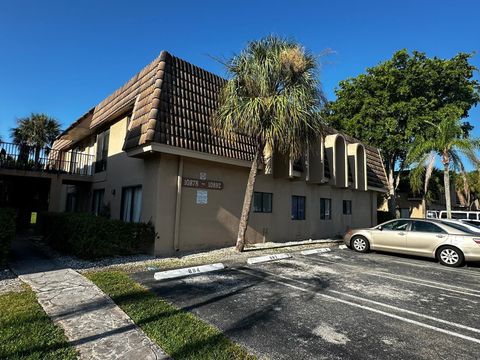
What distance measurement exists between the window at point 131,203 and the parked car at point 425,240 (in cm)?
880

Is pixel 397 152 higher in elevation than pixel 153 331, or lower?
higher

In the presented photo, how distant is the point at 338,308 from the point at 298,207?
1047 centimetres

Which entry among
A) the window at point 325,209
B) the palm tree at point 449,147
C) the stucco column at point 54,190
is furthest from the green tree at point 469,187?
the stucco column at point 54,190

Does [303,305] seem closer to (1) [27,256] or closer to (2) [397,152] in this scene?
(1) [27,256]

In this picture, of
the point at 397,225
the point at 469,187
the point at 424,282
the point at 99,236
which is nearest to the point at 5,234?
the point at 99,236

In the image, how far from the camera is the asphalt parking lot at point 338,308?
397 centimetres

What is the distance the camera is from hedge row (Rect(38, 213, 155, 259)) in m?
8.88

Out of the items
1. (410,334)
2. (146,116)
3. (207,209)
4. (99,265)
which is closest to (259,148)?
(207,209)

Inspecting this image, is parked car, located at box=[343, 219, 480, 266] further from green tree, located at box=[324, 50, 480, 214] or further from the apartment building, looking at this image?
green tree, located at box=[324, 50, 480, 214]

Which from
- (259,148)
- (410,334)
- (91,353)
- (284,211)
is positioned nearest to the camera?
(91,353)

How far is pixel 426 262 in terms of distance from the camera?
10.7 metres

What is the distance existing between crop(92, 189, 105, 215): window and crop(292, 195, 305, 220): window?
30.2ft

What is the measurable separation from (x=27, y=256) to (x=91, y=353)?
747cm

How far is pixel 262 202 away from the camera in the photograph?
546 inches
